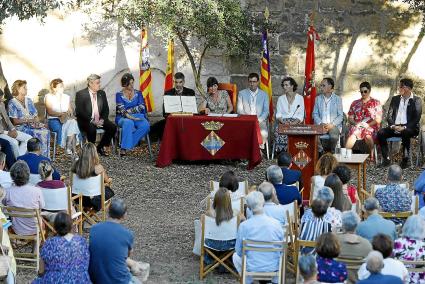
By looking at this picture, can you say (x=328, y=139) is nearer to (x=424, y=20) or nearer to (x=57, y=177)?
(x=424, y=20)

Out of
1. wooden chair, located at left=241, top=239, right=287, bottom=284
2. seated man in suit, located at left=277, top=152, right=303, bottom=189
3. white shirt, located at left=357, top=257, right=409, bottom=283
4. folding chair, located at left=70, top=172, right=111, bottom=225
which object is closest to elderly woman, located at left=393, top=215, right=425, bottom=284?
white shirt, located at left=357, top=257, right=409, bottom=283

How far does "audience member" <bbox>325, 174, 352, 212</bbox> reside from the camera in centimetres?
1002

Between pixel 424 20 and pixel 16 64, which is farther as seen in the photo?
Answer: pixel 16 64

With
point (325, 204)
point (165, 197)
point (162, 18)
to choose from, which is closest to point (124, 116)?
point (162, 18)

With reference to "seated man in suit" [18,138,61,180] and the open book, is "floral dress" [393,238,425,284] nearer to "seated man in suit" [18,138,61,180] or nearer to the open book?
"seated man in suit" [18,138,61,180]

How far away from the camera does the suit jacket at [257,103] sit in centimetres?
1634

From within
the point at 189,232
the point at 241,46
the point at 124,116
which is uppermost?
the point at 241,46

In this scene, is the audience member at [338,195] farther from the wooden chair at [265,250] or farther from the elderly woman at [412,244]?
the elderly woman at [412,244]

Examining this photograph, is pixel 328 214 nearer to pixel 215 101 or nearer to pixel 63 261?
pixel 63 261

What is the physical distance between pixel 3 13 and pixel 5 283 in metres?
5.83

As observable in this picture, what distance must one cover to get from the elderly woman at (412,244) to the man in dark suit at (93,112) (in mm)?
7963

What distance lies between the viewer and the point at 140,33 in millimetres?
17719

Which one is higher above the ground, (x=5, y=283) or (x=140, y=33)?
(x=140, y=33)

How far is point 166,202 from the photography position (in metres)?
13.6
